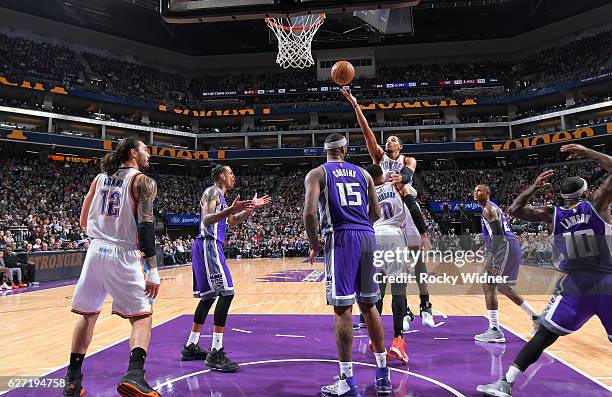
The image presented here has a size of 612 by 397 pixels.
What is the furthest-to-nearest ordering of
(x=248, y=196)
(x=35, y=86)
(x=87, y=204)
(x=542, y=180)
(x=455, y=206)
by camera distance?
(x=248, y=196)
(x=455, y=206)
(x=35, y=86)
(x=87, y=204)
(x=542, y=180)

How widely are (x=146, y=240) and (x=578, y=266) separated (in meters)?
3.60

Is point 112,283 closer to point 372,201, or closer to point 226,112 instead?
point 372,201

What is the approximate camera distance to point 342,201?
3795 mm

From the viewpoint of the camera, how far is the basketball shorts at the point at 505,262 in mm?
6055

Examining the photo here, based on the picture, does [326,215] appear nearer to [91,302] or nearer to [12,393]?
[91,302]

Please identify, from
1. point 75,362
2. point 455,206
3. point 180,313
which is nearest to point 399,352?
point 75,362

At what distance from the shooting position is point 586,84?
1214 inches

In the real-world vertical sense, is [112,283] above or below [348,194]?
below

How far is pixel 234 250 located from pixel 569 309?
2445 cm

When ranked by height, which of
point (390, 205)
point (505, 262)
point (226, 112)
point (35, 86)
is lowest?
point (505, 262)

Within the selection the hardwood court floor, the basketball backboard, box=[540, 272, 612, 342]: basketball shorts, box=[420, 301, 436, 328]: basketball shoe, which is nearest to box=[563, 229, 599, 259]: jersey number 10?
box=[540, 272, 612, 342]: basketball shorts

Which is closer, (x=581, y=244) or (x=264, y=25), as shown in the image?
(x=581, y=244)

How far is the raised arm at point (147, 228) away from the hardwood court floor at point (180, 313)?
79.3 inches

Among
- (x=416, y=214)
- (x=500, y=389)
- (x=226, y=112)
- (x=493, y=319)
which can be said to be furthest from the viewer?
(x=226, y=112)
